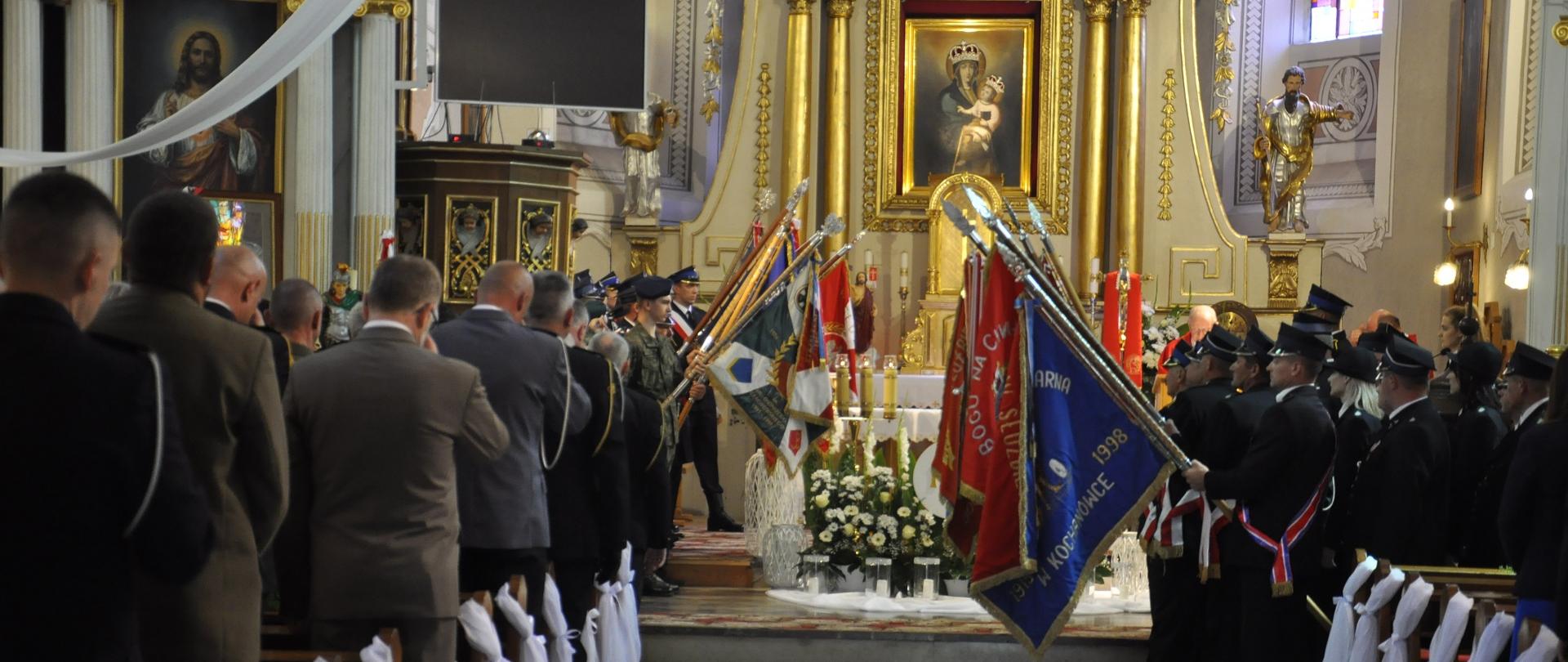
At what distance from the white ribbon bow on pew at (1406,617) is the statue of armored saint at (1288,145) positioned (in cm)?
996

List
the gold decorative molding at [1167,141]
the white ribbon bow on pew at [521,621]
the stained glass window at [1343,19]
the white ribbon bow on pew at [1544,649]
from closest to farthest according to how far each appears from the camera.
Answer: the white ribbon bow on pew at [1544,649]
the white ribbon bow on pew at [521,621]
the gold decorative molding at [1167,141]
the stained glass window at [1343,19]

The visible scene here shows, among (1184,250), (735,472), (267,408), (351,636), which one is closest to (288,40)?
(351,636)

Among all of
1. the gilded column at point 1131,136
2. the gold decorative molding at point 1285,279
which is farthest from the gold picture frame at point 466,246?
the gold decorative molding at point 1285,279

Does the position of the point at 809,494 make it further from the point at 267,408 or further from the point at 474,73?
the point at 267,408

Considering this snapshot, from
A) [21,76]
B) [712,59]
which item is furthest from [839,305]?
[712,59]

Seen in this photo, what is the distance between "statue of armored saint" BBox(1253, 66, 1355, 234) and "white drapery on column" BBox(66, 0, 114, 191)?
9.60m

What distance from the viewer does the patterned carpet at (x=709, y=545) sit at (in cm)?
1076

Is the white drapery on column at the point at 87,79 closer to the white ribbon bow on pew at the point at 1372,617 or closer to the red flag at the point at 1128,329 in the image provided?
the red flag at the point at 1128,329

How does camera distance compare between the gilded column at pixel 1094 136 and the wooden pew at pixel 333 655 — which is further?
the gilded column at pixel 1094 136

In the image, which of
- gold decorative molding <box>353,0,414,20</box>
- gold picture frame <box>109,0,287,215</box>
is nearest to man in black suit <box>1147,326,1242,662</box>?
gold decorative molding <box>353,0,414,20</box>

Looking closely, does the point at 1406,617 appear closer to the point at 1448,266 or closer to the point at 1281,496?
the point at 1281,496

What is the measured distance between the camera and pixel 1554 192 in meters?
9.59

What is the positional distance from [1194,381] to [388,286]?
4653 millimetres

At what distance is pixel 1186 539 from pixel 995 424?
A: 133 cm
